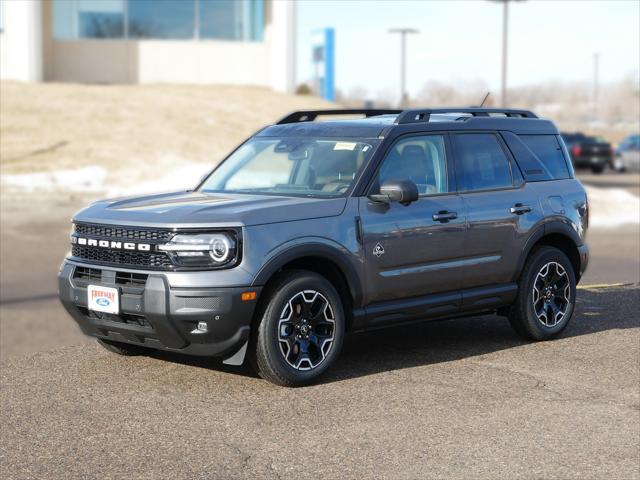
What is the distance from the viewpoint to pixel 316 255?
7297mm

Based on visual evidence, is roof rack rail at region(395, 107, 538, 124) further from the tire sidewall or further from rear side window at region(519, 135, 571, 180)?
the tire sidewall

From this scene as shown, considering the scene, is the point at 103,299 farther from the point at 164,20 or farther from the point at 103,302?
the point at 164,20

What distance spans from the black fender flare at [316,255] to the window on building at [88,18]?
29312 millimetres

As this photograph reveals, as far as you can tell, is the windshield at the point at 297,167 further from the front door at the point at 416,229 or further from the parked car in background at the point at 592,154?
the parked car in background at the point at 592,154

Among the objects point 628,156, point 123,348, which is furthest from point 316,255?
point 628,156

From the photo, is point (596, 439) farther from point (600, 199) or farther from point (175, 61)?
point (175, 61)

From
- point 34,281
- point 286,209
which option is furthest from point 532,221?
point 34,281

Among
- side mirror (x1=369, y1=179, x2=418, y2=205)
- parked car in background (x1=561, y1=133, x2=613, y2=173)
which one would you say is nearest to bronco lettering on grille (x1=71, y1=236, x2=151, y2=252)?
side mirror (x1=369, y1=179, x2=418, y2=205)

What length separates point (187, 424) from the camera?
20.9 feet

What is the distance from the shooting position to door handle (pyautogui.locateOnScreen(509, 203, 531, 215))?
8.68m

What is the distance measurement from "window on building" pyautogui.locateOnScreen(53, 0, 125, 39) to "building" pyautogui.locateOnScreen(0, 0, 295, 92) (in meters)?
0.03

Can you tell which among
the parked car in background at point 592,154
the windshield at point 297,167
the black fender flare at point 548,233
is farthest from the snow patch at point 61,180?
the parked car in background at point 592,154

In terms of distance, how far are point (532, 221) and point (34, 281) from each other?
6580 millimetres

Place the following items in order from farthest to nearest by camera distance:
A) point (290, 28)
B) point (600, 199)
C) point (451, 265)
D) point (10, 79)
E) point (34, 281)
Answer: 1. point (290, 28)
2. point (10, 79)
3. point (600, 199)
4. point (34, 281)
5. point (451, 265)
